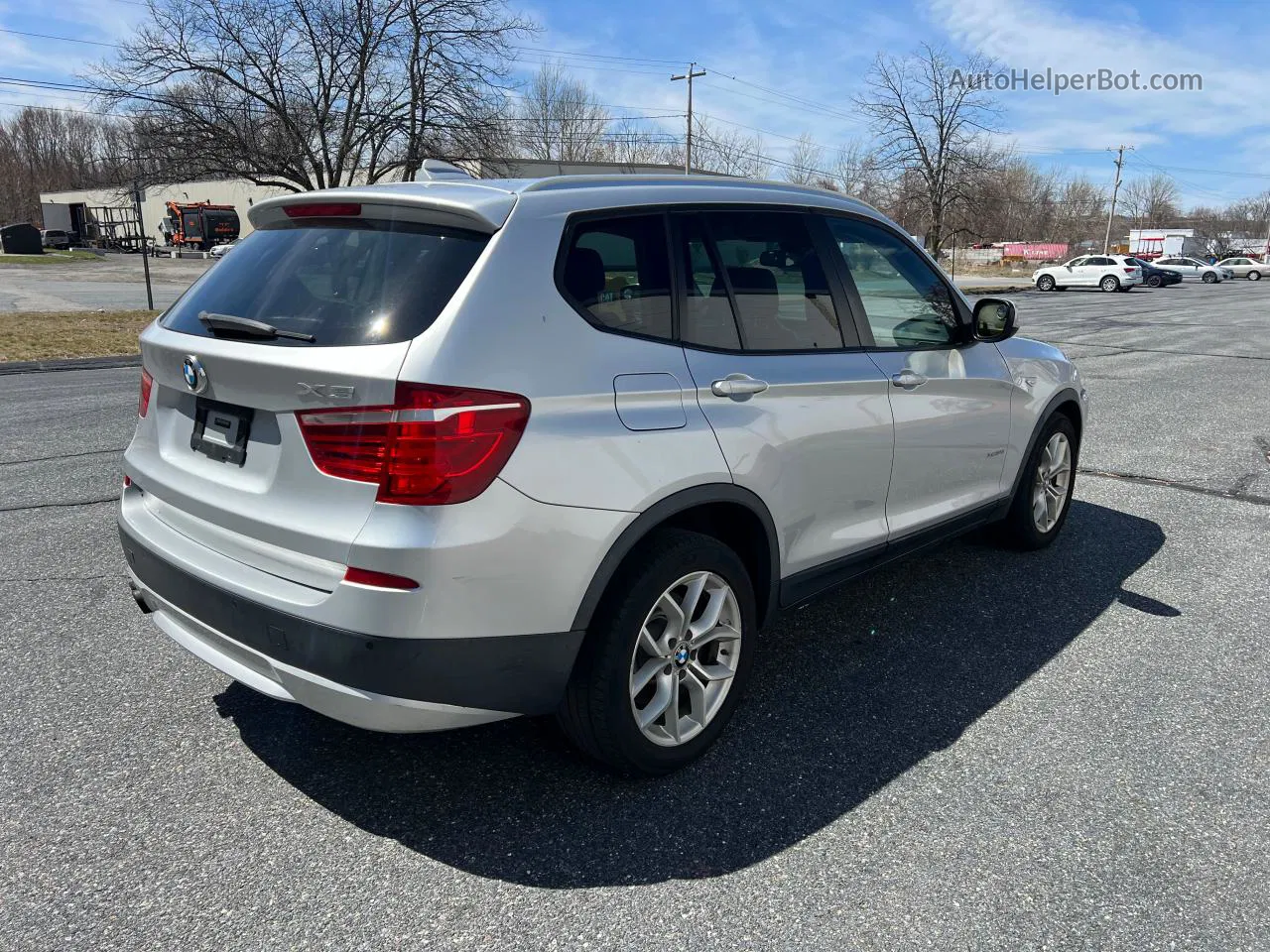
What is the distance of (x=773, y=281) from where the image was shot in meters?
3.23

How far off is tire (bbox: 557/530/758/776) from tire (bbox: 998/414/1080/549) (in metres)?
2.26

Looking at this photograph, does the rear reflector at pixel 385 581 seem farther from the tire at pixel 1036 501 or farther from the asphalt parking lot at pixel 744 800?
the tire at pixel 1036 501

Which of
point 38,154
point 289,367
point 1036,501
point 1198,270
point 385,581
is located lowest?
point 1036,501

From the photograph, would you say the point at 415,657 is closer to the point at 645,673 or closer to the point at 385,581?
the point at 385,581

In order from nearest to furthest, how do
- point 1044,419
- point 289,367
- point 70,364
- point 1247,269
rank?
point 289,367, point 1044,419, point 70,364, point 1247,269

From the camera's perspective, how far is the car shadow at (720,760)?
256cm

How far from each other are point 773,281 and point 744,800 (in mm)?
1728

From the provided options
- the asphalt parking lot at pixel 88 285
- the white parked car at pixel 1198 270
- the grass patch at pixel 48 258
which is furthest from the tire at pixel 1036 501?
the grass patch at pixel 48 258

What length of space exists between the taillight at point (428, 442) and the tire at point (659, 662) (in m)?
0.57

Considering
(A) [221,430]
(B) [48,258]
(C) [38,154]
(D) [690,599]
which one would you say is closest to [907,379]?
(D) [690,599]

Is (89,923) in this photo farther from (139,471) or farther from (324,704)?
(139,471)

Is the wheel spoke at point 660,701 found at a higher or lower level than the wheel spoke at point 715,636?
lower

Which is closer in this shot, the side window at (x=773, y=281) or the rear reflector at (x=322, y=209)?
the rear reflector at (x=322, y=209)

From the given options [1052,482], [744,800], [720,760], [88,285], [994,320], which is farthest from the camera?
[88,285]
